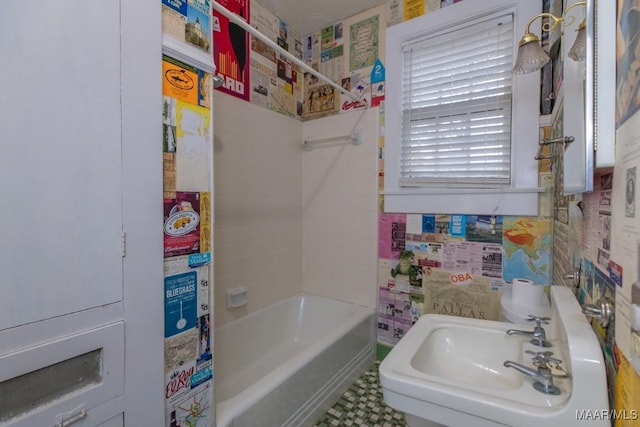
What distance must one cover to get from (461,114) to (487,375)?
4.75 feet

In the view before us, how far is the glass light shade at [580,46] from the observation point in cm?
77

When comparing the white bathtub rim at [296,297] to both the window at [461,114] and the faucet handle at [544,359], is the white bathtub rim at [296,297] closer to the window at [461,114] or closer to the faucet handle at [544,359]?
the window at [461,114]

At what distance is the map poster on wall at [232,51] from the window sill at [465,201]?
4.03ft

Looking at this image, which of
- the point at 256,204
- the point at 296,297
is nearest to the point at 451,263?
the point at 296,297

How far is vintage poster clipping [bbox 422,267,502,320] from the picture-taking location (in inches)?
67.0

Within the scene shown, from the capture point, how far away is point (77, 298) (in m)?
0.73

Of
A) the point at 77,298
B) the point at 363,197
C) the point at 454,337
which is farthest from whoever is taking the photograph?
the point at 363,197

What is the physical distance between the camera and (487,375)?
0.93 m

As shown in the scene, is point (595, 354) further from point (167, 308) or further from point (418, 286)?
point (418, 286)

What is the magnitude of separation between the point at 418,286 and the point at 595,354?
→ 4.53 feet

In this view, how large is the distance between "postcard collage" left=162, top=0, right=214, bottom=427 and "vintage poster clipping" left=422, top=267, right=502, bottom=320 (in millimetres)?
1383

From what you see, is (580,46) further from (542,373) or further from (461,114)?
(461,114)

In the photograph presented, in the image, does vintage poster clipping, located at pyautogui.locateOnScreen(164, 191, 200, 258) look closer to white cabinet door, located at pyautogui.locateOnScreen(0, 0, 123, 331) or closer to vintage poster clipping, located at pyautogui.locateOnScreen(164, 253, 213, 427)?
vintage poster clipping, located at pyautogui.locateOnScreen(164, 253, 213, 427)

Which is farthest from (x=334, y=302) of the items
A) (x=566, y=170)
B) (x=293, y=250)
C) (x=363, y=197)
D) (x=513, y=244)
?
(x=566, y=170)
